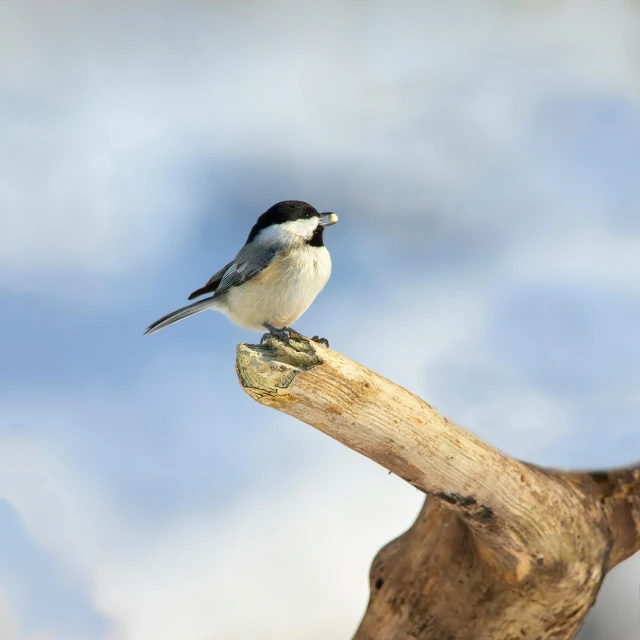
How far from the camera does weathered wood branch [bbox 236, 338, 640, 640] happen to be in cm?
202

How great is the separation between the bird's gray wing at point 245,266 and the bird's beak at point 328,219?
0.20 metres

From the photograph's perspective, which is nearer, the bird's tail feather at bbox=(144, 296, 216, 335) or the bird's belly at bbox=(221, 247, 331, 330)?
the bird's belly at bbox=(221, 247, 331, 330)

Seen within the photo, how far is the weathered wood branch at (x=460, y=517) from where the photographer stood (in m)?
2.02

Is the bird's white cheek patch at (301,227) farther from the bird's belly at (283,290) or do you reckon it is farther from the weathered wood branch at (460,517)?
the weathered wood branch at (460,517)

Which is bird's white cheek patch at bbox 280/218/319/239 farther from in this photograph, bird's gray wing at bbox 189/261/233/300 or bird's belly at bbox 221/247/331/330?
bird's gray wing at bbox 189/261/233/300

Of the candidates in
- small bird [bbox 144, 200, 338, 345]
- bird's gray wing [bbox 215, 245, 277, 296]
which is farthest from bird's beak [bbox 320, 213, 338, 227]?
bird's gray wing [bbox 215, 245, 277, 296]

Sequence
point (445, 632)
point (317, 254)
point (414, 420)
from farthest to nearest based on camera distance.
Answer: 1. point (445, 632)
2. point (317, 254)
3. point (414, 420)

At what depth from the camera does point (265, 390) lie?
195 centimetres

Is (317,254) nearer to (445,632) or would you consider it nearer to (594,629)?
(445,632)

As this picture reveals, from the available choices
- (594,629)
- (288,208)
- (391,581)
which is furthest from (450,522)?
(288,208)

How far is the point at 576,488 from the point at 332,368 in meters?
1.13

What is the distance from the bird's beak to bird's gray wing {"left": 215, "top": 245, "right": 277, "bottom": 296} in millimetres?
199

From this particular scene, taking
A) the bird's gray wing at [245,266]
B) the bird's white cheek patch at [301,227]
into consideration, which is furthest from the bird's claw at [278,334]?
the bird's white cheek patch at [301,227]

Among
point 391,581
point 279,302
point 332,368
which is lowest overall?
point 391,581
